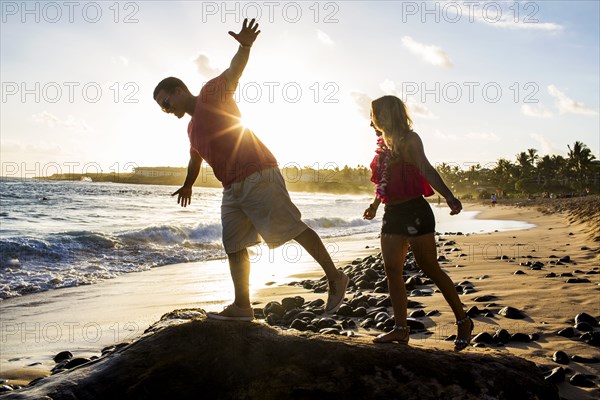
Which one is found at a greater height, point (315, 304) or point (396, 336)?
point (396, 336)

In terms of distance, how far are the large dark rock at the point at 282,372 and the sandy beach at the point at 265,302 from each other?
483 millimetres

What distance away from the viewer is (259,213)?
156 inches

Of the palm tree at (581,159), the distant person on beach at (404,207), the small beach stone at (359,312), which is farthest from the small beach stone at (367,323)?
the palm tree at (581,159)

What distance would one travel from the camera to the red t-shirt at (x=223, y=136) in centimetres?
405

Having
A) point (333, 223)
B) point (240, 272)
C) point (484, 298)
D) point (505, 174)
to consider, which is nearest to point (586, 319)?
point (484, 298)

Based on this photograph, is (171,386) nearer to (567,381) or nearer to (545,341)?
(567,381)

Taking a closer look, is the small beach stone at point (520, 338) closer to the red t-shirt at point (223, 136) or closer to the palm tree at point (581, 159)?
the red t-shirt at point (223, 136)

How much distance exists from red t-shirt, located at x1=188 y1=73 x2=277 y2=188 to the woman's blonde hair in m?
0.95

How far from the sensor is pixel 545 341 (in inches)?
190

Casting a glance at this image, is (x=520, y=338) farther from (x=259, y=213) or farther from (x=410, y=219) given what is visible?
(x=259, y=213)

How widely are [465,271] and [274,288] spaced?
3883mm

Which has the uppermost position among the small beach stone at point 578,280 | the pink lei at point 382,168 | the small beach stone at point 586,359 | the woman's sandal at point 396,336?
the pink lei at point 382,168

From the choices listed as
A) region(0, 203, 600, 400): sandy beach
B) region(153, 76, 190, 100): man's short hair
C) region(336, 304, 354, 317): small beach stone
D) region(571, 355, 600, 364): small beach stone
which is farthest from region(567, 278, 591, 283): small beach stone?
region(153, 76, 190, 100): man's short hair

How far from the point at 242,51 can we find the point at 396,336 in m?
2.56
